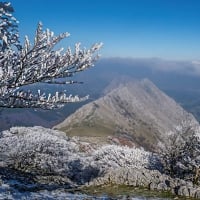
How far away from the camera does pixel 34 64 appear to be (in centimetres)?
1462

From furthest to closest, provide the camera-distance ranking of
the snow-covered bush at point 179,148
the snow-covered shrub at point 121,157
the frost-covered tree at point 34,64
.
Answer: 1. the snow-covered shrub at point 121,157
2. the snow-covered bush at point 179,148
3. the frost-covered tree at point 34,64

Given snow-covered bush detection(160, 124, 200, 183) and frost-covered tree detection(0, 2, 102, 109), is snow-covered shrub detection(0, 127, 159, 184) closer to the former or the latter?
snow-covered bush detection(160, 124, 200, 183)

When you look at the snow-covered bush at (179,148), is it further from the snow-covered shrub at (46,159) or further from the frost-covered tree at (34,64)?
the frost-covered tree at (34,64)

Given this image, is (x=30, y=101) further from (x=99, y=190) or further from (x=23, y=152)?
(x=23, y=152)

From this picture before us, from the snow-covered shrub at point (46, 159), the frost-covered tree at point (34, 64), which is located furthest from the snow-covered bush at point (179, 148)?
the frost-covered tree at point (34, 64)

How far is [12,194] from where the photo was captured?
938 inches

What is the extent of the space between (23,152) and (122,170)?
1688cm

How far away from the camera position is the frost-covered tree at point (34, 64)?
13.9 m

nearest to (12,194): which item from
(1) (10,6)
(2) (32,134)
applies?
(1) (10,6)

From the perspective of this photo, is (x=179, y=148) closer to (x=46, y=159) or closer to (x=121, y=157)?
(x=121, y=157)

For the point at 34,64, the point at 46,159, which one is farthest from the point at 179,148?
the point at 34,64

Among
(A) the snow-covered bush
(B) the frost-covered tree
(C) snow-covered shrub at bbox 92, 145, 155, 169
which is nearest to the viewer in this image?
(B) the frost-covered tree

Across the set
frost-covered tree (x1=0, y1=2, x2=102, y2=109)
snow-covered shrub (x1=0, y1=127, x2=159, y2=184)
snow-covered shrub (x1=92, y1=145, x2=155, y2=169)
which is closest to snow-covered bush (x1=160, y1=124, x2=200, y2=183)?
snow-covered shrub (x1=92, y1=145, x2=155, y2=169)

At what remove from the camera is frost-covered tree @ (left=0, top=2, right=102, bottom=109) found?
1395cm
